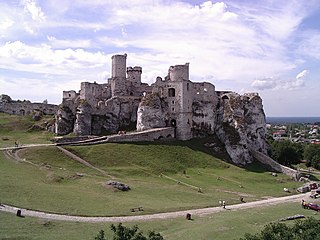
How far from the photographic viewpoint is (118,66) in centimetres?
9394

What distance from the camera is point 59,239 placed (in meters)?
31.1

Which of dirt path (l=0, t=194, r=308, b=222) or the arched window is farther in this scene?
the arched window

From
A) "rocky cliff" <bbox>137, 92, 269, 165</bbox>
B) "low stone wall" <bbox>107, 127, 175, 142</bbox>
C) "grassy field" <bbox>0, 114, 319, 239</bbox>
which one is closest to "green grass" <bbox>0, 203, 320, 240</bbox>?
"grassy field" <bbox>0, 114, 319, 239</bbox>

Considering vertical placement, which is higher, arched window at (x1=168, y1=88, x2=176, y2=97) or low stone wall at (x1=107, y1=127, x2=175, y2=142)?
arched window at (x1=168, y1=88, x2=176, y2=97)

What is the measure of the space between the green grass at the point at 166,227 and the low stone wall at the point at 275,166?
1213 inches

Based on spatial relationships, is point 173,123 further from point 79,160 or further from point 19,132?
point 19,132

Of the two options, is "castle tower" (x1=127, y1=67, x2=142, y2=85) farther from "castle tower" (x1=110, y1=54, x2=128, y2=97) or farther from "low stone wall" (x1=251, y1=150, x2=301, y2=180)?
"low stone wall" (x1=251, y1=150, x2=301, y2=180)

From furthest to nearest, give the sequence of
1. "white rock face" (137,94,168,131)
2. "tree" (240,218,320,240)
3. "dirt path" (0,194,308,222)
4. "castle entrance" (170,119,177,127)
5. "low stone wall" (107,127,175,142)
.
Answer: "castle entrance" (170,119,177,127)
"white rock face" (137,94,168,131)
"low stone wall" (107,127,175,142)
"dirt path" (0,194,308,222)
"tree" (240,218,320,240)

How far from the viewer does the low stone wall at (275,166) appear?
72250 mm

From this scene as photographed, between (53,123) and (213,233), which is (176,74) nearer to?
(53,123)

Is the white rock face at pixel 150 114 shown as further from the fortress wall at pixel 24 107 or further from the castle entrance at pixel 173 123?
the fortress wall at pixel 24 107

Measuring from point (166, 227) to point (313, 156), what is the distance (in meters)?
79.6

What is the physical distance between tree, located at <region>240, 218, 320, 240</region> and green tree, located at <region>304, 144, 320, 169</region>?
74.2 m

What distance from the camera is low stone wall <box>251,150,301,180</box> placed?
7225 cm
